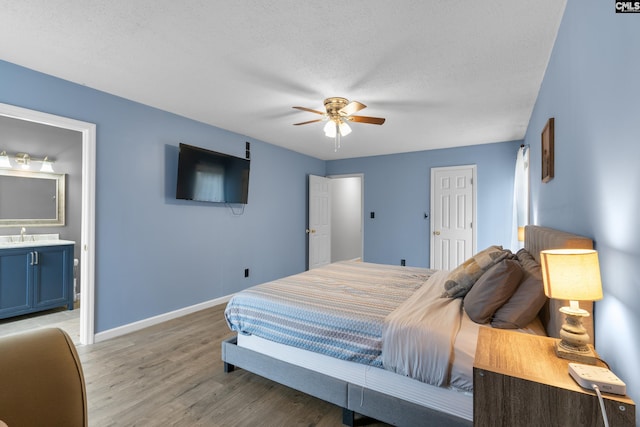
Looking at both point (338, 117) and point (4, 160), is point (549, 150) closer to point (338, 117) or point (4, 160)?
point (338, 117)

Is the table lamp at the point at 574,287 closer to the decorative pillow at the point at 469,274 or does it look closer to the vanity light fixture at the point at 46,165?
the decorative pillow at the point at 469,274

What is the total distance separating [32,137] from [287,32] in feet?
13.4

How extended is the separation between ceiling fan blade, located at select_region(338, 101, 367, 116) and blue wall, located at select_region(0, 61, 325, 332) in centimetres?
202

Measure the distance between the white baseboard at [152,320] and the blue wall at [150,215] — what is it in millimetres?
54

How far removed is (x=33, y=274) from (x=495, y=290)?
476 cm

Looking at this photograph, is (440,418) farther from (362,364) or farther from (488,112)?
(488,112)

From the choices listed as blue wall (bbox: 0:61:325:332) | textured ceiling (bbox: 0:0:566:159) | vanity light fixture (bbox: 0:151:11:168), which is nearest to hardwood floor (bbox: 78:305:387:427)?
blue wall (bbox: 0:61:325:332)

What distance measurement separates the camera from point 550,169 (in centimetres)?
212

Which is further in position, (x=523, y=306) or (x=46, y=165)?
(x=46, y=165)

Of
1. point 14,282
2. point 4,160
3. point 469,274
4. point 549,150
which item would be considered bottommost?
point 14,282

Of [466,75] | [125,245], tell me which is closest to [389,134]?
[466,75]

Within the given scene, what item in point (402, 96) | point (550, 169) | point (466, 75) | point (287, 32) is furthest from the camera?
point (402, 96)

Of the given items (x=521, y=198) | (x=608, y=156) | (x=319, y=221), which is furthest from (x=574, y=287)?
(x=319, y=221)

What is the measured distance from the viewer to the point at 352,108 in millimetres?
2705
